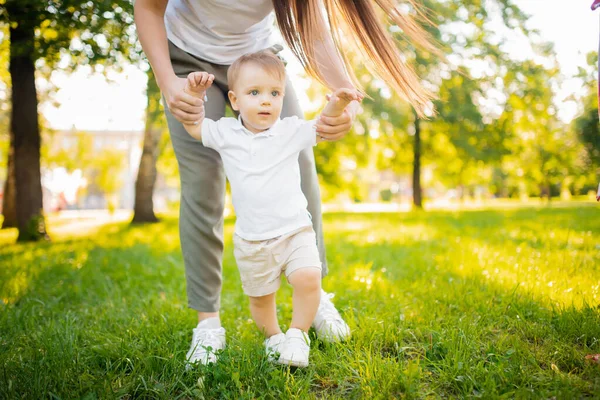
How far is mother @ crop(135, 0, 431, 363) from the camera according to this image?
2051 mm

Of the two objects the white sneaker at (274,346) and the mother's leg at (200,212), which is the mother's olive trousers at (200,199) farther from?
the white sneaker at (274,346)

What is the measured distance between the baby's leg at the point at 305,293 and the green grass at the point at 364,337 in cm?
18

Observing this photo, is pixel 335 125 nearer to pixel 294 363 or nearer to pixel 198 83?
pixel 198 83

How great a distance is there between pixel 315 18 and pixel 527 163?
26.8 metres

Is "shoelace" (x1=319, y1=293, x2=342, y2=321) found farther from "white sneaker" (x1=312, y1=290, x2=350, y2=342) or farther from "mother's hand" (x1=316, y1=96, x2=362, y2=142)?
"mother's hand" (x1=316, y1=96, x2=362, y2=142)

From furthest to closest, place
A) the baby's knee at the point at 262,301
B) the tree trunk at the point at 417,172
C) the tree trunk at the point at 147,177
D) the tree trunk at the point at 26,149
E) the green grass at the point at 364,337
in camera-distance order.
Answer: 1. the tree trunk at the point at 417,172
2. the tree trunk at the point at 147,177
3. the tree trunk at the point at 26,149
4. the baby's knee at the point at 262,301
5. the green grass at the point at 364,337

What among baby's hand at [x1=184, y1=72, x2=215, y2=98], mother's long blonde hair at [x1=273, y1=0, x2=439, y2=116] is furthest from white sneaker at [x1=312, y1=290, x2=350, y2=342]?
baby's hand at [x1=184, y1=72, x2=215, y2=98]

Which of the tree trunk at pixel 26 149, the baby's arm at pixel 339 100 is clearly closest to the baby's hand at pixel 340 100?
the baby's arm at pixel 339 100


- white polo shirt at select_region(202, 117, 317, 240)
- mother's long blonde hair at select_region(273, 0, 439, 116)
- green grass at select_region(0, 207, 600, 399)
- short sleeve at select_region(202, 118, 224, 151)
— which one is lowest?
green grass at select_region(0, 207, 600, 399)

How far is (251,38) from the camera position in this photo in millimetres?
2248

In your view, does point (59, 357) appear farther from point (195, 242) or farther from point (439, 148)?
point (439, 148)

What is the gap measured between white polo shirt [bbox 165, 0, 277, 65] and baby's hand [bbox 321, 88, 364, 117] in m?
0.65

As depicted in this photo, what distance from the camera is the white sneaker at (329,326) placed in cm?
209

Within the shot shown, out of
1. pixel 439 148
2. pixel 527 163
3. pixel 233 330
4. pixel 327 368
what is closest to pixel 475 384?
pixel 327 368
